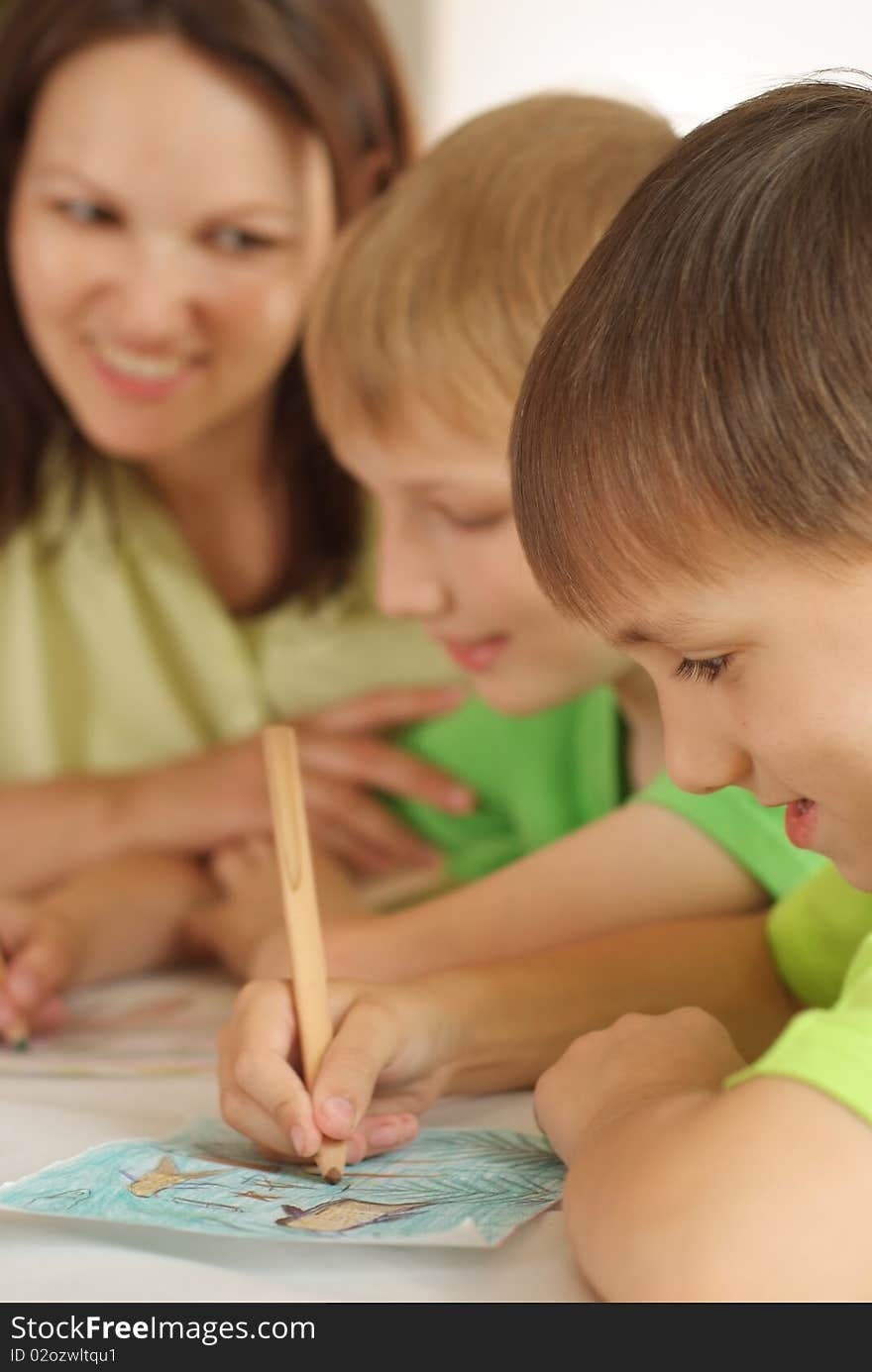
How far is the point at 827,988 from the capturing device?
848 millimetres

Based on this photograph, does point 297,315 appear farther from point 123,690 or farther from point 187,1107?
point 187,1107

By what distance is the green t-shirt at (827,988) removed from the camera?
0.53m

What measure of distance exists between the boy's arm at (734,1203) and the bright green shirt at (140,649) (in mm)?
872

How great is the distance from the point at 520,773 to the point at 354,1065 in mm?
584

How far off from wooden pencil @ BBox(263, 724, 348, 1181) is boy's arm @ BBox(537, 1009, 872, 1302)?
0.14 meters

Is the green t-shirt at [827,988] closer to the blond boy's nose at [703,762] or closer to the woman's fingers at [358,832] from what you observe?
the blond boy's nose at [703,762]

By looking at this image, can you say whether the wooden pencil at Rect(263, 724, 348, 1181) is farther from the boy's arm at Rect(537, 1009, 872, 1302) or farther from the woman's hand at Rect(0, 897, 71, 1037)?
the woman's hand at Rect(0, 897, 71, 1037)

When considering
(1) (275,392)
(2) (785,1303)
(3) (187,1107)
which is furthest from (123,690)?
(2) (785,1303)

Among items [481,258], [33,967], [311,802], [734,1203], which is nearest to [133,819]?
[311,802]

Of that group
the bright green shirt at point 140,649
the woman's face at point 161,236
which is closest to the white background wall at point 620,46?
the woman's face at point 161,236

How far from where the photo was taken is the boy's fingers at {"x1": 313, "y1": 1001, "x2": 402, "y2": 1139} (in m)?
0.65

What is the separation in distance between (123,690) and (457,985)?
744 millimetres

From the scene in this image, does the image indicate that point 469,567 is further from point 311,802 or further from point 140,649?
point 140,649

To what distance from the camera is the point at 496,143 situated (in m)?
1.01
